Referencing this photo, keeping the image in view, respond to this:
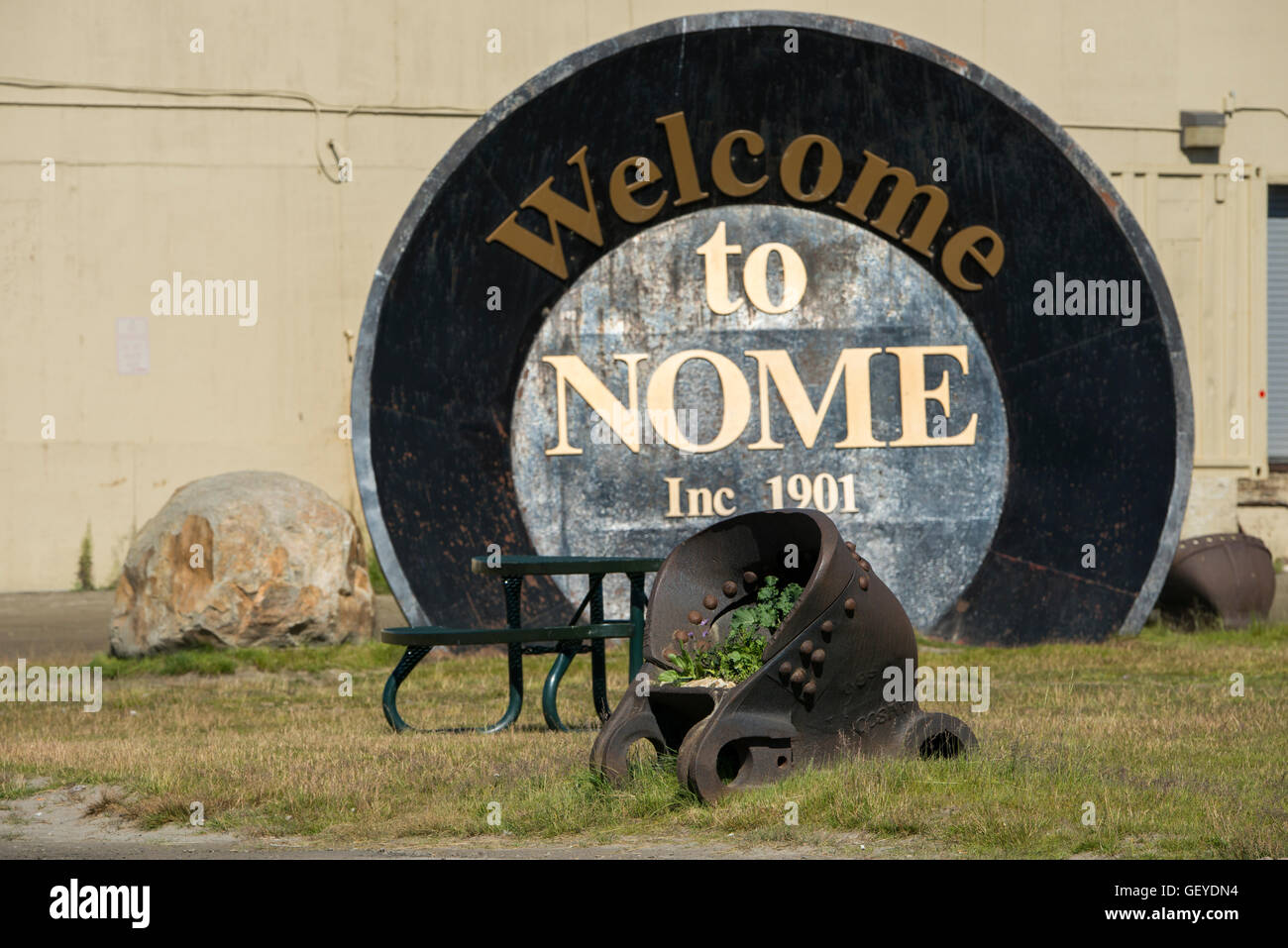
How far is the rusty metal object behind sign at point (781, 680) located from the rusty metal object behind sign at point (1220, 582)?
8.51 m

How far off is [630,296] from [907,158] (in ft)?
8.34

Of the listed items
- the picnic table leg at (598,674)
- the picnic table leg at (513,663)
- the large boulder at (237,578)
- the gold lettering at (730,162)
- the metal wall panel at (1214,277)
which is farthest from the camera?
the metal wall panel at (1214,277)

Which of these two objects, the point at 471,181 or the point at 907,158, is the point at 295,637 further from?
the point at 907,158

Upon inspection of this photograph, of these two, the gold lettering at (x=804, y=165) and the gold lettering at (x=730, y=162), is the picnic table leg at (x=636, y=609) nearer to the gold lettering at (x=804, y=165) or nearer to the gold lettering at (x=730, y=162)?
the gold lettering at (x=730, y=162)

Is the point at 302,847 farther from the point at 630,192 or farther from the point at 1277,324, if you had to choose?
the point at 1277,324

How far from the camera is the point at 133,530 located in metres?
19.6

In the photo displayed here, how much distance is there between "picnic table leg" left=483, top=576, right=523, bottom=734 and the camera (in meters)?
9.75

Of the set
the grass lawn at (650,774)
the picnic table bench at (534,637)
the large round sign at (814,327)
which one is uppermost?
the large round sign at (814,327)

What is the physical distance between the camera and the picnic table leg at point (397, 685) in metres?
9.67

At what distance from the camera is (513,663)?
991cm

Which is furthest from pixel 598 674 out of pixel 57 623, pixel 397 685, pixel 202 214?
pixel 202 214

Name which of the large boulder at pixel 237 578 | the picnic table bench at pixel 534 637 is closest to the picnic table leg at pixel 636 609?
the picnic table bench at pixel 534 637

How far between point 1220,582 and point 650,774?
9564 mm

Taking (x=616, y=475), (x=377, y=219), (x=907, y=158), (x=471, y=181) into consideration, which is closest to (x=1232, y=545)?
(x=907, y=158)
